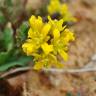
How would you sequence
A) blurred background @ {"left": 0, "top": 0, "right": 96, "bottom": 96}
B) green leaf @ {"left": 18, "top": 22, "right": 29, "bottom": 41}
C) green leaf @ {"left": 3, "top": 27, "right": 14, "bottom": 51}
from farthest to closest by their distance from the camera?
green leaf @ {"left": 3, "top": 27, "right": 14, "bottom": 51}, blurred background @ {"left": 0, "top": 0, "right": 96, "bottom": 96}, green leaf @ {"left": 18, "top": 22, "right": 29, "bottom": 41}

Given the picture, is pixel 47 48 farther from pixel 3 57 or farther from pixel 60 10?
pixel 60 10

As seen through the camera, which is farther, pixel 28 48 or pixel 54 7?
pixel 54 7

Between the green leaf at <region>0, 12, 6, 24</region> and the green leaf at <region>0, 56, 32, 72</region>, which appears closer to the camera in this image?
the green leaf at <region>0, 56, 32, 72</region>

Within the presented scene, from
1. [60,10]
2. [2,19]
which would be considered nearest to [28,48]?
[2,19]

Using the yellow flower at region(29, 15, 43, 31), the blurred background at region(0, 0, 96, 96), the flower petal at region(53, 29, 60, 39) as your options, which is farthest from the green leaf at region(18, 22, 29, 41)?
the flower petal at region(53, 29, 60, 39)

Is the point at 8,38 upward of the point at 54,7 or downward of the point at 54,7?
downward

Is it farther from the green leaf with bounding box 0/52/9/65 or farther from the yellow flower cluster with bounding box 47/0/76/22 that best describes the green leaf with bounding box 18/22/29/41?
the yellow flower cluster with bounding box 47/0/76/22

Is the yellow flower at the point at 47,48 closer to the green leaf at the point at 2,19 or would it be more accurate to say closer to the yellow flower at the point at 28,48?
the yellow flower at the point at 28,48
